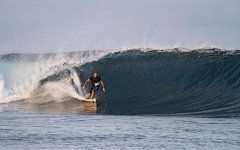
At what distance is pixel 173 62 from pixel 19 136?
1368 centimetres

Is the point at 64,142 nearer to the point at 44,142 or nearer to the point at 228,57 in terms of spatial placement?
the point at 44,142

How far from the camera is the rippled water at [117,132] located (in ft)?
24.5

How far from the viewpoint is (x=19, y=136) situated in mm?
8102

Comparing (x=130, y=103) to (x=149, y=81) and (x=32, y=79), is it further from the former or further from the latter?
(x=32, y=79)

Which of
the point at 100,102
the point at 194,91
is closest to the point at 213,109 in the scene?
the point at 194,91

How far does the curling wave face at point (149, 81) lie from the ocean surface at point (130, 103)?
0.03 meters

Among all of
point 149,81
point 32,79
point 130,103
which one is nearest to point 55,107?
point 130,103

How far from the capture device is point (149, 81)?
714 inches

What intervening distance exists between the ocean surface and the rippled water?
0.7 inches

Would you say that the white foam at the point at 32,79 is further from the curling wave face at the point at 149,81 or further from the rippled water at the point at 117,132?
the rippled water at the point at 117,132

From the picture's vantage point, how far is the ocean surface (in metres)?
7.98

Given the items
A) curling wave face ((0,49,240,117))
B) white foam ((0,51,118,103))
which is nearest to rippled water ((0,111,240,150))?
curling wave face ((0,49,240,117))

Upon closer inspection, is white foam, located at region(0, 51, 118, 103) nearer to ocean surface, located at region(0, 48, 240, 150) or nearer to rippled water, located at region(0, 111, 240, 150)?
ocean surface, located at region(0, 48, 240, 150)

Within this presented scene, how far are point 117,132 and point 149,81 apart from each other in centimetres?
960
